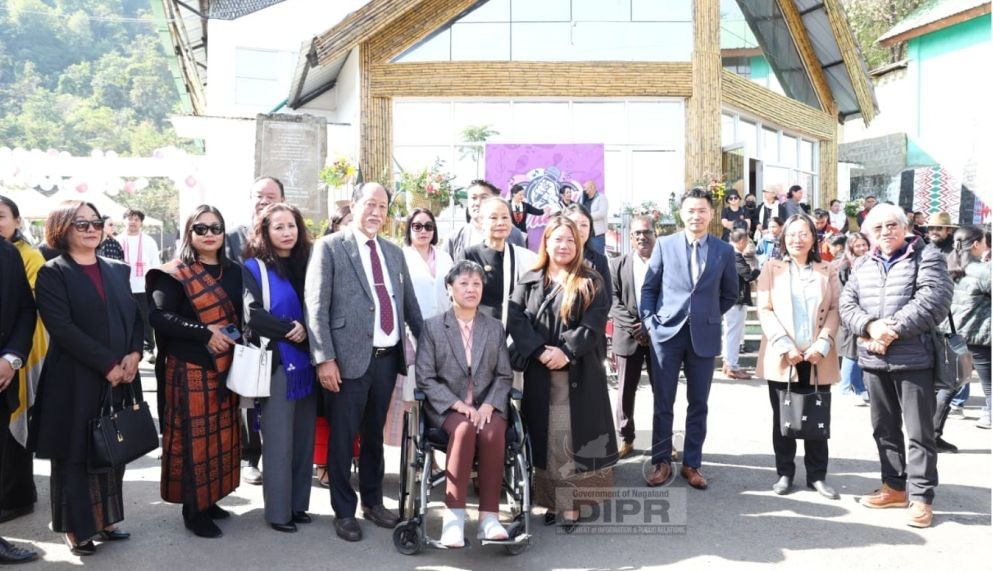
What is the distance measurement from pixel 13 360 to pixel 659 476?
4001 mm

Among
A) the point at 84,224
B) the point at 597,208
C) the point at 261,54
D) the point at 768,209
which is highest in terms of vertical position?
the point at 261,54

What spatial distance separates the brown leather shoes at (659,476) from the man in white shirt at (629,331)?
0.59 metres

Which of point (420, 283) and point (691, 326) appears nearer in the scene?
point (691, 326)

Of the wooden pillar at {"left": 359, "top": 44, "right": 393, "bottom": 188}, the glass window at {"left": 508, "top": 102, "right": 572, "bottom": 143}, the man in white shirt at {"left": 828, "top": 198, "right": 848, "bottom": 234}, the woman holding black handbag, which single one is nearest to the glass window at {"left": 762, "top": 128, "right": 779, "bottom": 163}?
the man in white shirt at {"left": 828, "top": 198, "right": 848, "bottom": 234}

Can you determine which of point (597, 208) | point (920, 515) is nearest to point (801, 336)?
point (920, 515)

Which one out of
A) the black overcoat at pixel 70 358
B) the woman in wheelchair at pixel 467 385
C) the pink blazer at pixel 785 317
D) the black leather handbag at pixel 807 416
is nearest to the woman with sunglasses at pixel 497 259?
the woman in wheelchair at pixel 467 385

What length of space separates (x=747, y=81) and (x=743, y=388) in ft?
31.3

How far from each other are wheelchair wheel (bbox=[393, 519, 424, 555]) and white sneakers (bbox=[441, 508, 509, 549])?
19 centimetres

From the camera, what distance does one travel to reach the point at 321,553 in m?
4.32

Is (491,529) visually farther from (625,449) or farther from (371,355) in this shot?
(625,449)

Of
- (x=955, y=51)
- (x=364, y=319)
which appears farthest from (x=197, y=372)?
(x=955, y=51)

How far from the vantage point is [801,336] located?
542 centimetres

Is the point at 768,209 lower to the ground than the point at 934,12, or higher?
lower

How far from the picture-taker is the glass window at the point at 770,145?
17.7 m
